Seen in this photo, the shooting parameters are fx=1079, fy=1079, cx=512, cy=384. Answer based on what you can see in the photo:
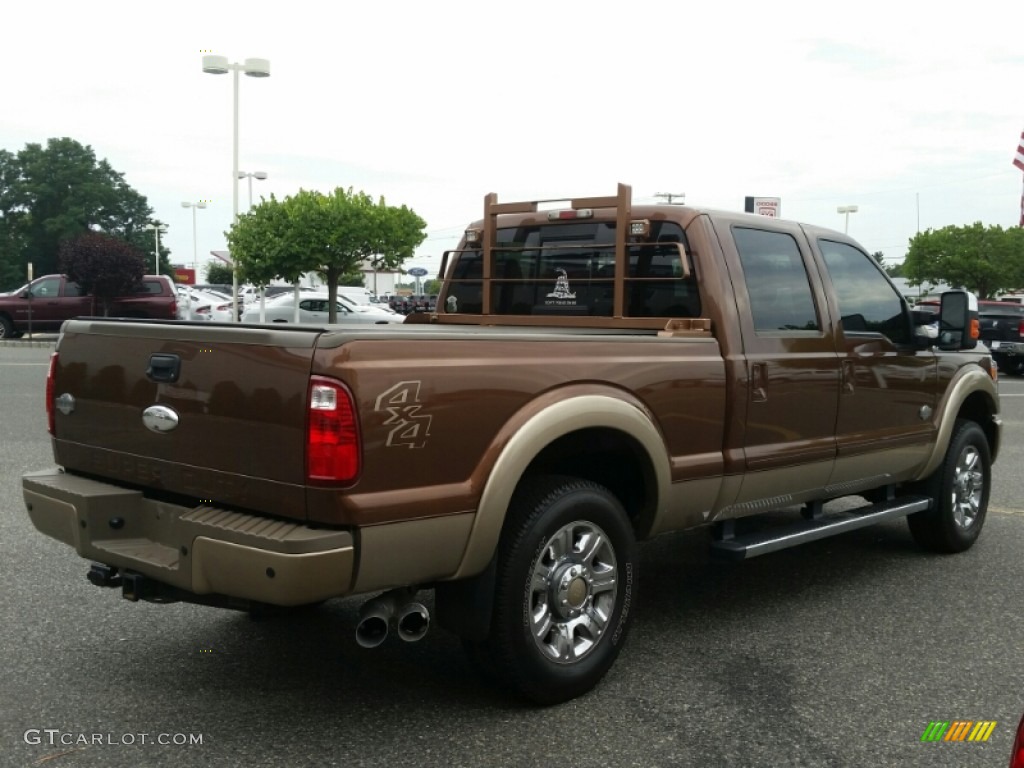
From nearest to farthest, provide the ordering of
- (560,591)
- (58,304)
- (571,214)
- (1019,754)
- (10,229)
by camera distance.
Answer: (1019,754) → (560,591) → (571,214) → (58,304) → (10,229)

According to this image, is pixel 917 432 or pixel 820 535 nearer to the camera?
pixel 820 535

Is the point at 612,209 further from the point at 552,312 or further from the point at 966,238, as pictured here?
the point at 966,238

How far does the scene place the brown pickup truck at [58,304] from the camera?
27.5 meters

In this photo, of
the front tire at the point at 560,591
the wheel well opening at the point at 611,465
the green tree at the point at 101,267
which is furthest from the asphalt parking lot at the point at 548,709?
the green tree at the point at 101,267

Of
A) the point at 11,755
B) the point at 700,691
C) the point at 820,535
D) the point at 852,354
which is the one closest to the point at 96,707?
the point at 11,755

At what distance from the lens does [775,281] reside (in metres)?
5.16

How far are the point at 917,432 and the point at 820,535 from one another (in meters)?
1.12

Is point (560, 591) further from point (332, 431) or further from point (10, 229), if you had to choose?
point (10, 229)

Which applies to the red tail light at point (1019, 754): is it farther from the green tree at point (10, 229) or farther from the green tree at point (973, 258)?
the green tree at point (10, 229)

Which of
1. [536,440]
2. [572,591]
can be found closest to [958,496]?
[572,591]

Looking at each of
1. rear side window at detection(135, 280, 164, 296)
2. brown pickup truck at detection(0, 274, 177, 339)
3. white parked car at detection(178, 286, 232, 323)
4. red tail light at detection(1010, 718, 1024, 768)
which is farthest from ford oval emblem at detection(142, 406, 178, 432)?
white parked car at detection(178, 286, 232, 323)

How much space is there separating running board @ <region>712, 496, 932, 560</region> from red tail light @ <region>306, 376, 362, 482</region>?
6.93ft

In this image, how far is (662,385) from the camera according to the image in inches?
170

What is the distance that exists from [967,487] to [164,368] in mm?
4953
